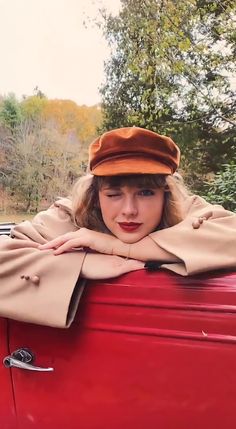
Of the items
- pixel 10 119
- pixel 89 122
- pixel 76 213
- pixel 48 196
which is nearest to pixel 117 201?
pixel 76 213

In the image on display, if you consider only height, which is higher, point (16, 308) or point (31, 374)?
point (16, 308)

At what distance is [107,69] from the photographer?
8.12 meters

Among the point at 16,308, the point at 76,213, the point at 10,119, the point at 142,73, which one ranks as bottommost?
the point at 16,308

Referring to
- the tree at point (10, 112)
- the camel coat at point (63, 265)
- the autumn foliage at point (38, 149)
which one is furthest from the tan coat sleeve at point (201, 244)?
the tree at point (10, 112)

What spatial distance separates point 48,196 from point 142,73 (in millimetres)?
3556

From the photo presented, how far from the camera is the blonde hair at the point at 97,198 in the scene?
1.56 m

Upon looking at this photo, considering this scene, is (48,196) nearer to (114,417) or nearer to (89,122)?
(89,122)

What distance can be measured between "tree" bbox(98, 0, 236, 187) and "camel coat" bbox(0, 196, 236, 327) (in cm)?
621

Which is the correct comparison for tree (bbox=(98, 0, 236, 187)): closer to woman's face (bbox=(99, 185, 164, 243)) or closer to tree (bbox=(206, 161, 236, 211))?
tree (bbox=(206, 161, 236, 211))

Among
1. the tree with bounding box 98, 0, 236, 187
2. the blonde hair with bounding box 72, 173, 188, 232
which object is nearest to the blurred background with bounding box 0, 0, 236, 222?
the tree with bounding box 98, 0, 236, 187

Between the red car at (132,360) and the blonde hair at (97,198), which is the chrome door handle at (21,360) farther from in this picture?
the blonde hair at (97,198)

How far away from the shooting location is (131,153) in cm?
152

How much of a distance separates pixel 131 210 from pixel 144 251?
0.14 m

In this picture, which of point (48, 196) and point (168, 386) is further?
point (48, 196)
